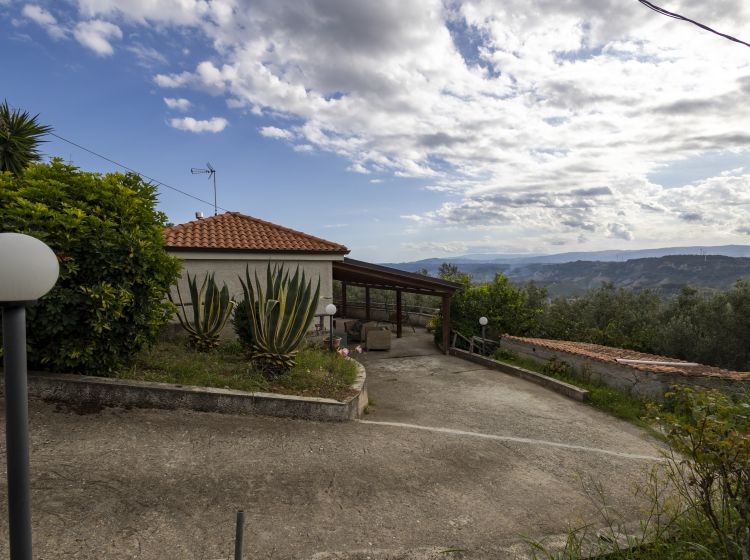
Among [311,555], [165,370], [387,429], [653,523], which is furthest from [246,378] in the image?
A: [653,523]

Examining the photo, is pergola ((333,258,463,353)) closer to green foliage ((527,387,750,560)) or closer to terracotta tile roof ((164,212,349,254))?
terracotta tile roof ((164,212,349,254))

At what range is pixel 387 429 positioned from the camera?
18.3ft

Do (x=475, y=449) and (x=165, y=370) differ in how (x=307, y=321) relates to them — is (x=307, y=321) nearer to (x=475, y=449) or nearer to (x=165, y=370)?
(x=165, y=370)

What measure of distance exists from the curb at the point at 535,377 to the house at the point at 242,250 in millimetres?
4783

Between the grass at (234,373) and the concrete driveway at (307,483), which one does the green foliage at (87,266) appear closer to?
the grass at (234,373)

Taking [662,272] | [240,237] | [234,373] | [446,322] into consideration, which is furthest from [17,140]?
[662,272]

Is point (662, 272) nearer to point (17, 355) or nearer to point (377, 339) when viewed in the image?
point (377, 339)

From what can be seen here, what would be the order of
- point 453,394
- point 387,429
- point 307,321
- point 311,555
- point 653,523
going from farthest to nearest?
point 453,394, point 307,321, point 387,429, point 653,523, point 311,555

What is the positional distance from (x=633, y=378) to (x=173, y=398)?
8.51m

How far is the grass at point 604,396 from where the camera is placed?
720 cm

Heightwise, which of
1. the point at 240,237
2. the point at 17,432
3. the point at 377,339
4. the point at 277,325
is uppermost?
the point at 240,237

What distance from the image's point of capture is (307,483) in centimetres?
391

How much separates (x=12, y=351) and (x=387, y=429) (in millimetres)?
4702

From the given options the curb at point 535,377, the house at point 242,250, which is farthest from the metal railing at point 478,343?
the house at point 242,250
